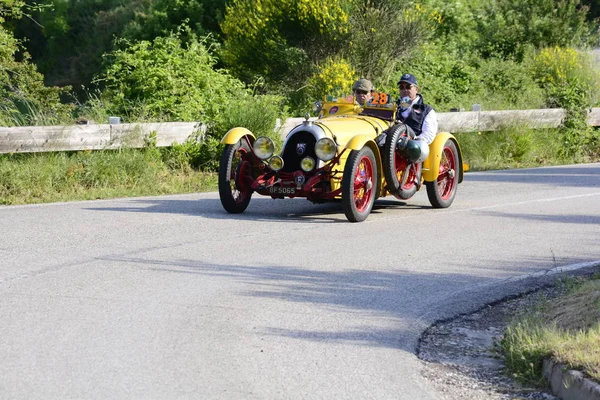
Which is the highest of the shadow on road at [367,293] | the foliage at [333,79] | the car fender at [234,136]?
the foliage at [333,79]

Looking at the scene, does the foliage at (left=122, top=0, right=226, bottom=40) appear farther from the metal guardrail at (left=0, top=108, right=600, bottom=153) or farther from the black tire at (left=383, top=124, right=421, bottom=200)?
the black tire at (left=383, top=124, right=421, bottom=200)

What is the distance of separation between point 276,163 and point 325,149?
23.6 inches

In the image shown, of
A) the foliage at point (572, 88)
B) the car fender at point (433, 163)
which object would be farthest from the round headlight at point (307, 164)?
the foliage at point (572, 88)

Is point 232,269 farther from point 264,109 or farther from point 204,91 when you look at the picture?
point 204,91

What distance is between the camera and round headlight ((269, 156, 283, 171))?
12039 millimetres

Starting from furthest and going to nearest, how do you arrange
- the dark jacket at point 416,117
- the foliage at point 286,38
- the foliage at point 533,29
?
the foliage at point 533,29 < the foliage at point 286,38 < the dark jacket at point 416,117

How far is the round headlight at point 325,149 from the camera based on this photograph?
38.7 feet

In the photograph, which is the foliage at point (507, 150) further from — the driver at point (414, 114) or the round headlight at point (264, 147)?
the round headlight at point (264, 147)

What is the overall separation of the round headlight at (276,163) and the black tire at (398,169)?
3.88ft

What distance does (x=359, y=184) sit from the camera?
1196cm

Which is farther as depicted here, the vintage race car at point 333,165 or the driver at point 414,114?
the driver at point 414,114

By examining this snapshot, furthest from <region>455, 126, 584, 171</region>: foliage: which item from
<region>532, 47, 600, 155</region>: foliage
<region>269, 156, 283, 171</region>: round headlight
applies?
<region>269, 156, 283, 171</region>: round headlight

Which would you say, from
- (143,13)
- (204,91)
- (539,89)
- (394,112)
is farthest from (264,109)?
(143,13)

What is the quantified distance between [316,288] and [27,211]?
502cm
